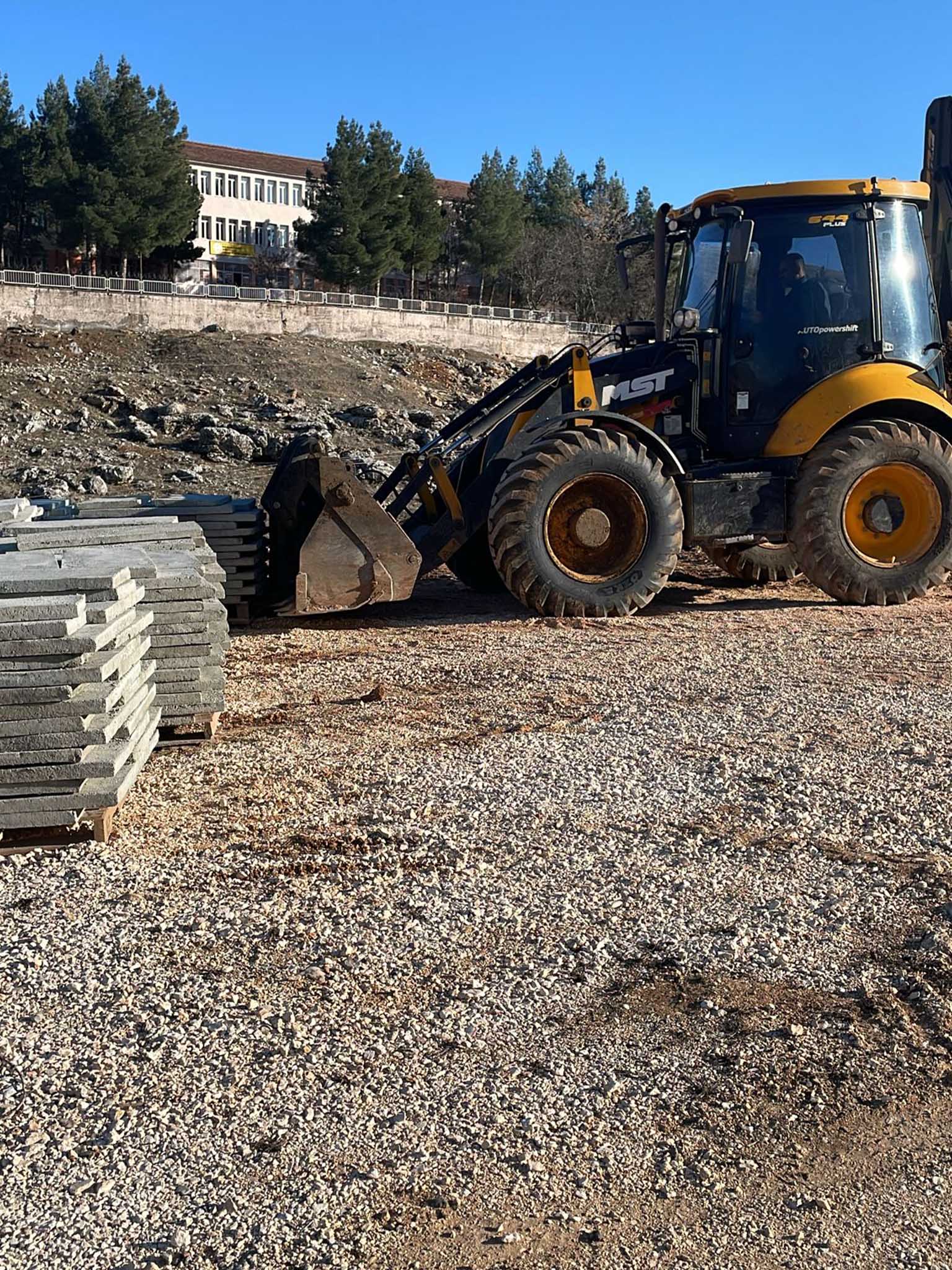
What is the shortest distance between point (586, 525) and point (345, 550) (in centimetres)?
201

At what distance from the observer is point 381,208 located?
214ft

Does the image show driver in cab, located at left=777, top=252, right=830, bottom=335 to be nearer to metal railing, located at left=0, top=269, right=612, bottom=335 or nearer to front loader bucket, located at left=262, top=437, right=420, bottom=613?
front loader bucket, located at left=262, top=437, right=420, bottom=613

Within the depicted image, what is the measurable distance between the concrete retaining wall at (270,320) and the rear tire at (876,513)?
37.8 metres

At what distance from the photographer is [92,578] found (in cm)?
603

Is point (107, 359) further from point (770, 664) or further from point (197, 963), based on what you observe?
point (197, 963)

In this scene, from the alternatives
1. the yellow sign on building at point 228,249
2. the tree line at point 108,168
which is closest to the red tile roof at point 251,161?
the yellow sign on building at point 228,249

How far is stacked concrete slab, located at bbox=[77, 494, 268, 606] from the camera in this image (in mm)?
10703

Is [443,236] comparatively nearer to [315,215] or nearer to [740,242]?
[315,215]

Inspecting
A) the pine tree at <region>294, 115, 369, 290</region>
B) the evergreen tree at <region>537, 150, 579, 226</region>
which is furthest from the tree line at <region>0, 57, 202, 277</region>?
the evergreen tree at <region>537, 150, 579, 226</region>

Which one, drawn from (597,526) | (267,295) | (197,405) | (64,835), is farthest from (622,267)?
(267,295)

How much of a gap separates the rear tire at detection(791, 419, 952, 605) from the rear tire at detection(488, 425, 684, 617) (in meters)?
1.15

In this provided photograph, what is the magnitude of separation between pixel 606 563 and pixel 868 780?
4.75m

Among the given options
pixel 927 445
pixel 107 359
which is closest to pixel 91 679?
pixel 927 445

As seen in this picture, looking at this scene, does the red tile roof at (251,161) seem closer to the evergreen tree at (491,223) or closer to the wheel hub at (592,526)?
the evergreen tree at (491,223)
